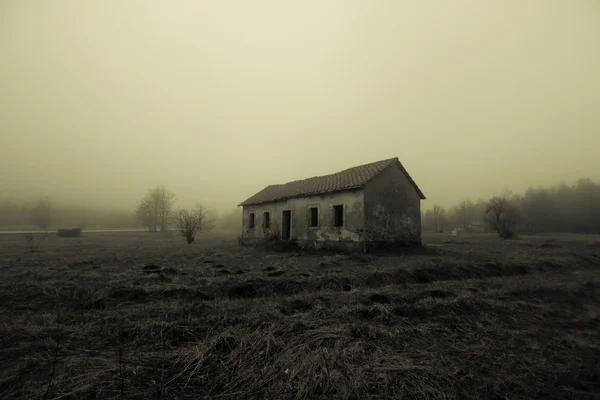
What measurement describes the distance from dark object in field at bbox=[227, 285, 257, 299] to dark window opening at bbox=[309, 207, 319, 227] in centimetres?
929

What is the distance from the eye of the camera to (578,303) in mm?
5695

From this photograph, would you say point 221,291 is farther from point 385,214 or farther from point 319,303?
point 385,214

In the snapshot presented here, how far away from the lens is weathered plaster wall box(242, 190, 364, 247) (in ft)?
42.8

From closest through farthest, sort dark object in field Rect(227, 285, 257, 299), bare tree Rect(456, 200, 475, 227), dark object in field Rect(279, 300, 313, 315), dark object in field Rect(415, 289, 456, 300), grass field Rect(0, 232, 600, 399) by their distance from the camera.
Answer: grass field Rect(0, 232, 600, 399)
dark object in field Rect(279, 300, 313, 315)
dark object in field Rect(415, 289, 456, 300)
dark object in field Rect(227, 285, 257, 299)
bare tree Rect(456, 200, 475, 227)

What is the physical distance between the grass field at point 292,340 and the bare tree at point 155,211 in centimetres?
4616

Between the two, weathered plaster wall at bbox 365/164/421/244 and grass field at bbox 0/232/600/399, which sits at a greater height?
weathered plaster wall at bbox 365/164/421/244

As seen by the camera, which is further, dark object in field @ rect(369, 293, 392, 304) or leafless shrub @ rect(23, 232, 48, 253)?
leafless shrub @ rect(23, 232, 48, 253)

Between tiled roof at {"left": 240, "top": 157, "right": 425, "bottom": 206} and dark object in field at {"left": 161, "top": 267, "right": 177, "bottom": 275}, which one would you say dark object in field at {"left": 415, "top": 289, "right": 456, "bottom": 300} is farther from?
tiled roof at {"left": 240, "top": 157, "right": 425, "bottom": 206}

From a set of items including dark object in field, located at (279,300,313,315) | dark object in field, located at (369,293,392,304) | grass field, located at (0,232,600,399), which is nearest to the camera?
grass field, located at (0,232,600,399)

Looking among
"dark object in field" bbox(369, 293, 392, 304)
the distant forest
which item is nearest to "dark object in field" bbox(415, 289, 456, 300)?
"dark object in field" bbox(369, 293, 392, 304)

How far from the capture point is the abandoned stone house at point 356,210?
1295 centimetres

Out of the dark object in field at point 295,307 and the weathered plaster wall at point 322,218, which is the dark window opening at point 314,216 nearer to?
the weathered plaster wall at point 322,218

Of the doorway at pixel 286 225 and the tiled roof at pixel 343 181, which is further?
the doorway at pixel 286 225

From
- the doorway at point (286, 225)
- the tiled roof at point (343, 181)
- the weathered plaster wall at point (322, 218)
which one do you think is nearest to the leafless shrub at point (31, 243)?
the weathered plaster wall at point (322, 218)
